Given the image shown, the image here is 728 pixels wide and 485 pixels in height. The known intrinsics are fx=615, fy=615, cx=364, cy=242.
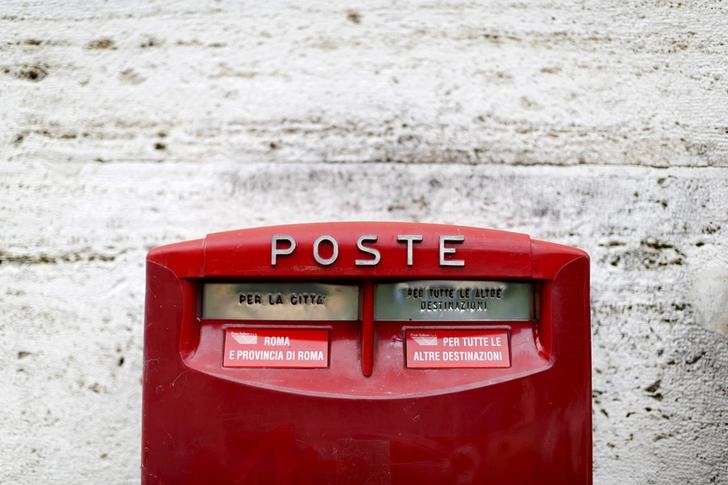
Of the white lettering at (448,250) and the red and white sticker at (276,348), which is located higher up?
the white lettering at (448,250)

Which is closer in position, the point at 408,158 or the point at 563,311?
the point at 563,311

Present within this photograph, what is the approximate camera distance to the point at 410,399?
1.38 meters

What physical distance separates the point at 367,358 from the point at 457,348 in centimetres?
22

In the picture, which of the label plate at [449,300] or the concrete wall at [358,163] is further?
the concrete wall at [358,163]

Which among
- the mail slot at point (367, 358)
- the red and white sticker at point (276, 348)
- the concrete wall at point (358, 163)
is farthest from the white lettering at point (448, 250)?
the concrete wall at point (358, 163)

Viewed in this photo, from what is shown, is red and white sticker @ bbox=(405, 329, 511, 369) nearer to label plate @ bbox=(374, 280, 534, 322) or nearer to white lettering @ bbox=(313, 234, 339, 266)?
label plate @ bbox=(374, 280, 534, 322)

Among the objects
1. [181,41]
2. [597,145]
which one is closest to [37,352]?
[181,41]

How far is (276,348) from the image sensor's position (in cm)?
146

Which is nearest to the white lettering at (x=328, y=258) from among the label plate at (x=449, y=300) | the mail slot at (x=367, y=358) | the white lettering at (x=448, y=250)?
the mail slot at (x=367, y=358)

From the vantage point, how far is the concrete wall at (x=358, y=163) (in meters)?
2.17

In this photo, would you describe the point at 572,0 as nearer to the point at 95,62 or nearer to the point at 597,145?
the point at 597,145

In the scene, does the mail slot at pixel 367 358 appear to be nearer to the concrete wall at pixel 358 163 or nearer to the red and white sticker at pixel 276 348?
the red and white sticker at pixel 276 348

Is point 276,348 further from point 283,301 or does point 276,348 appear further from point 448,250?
point 448,250

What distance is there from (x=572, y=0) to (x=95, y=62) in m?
1.78
